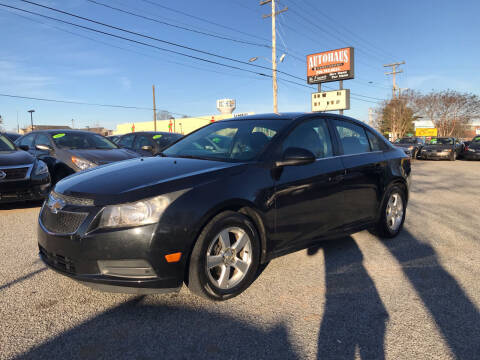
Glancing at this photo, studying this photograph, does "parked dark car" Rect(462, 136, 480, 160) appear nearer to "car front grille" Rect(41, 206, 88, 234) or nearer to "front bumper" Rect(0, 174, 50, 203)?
"front bumper" Rect(0, 174, 50, 203)

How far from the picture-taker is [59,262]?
2.62 m

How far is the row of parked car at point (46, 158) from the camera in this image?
19.1 feet

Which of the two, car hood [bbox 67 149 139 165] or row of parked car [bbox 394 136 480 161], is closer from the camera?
car hood [bbox 67 149 139 165]

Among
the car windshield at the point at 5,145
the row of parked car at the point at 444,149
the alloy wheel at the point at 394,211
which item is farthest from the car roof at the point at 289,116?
the row of parked car at the point at 444,149

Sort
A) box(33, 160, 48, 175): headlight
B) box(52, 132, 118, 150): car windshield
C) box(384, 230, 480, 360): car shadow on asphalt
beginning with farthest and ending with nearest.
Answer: box(52, 132, 118, 150): car windshield < box(33, 160, 48, 175): headlight < box(384, 230, 480, 360): car shadow on asphalt

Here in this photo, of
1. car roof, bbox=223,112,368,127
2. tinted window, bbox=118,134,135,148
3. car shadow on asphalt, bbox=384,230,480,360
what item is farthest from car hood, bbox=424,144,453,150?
car roof, bbox=223,112,368,127

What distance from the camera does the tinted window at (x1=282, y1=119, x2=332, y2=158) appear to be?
3.48 meters

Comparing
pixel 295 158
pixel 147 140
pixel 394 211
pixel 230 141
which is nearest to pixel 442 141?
pixel 147 140

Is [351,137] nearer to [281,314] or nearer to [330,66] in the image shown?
[281,314]

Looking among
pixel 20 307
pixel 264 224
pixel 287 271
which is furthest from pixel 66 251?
pixel 287 271

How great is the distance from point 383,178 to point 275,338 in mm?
2733

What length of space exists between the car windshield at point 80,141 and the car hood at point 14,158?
104 cm

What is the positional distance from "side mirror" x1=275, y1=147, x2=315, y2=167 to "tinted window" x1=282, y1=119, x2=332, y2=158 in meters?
0.24

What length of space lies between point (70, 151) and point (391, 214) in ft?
19.7
